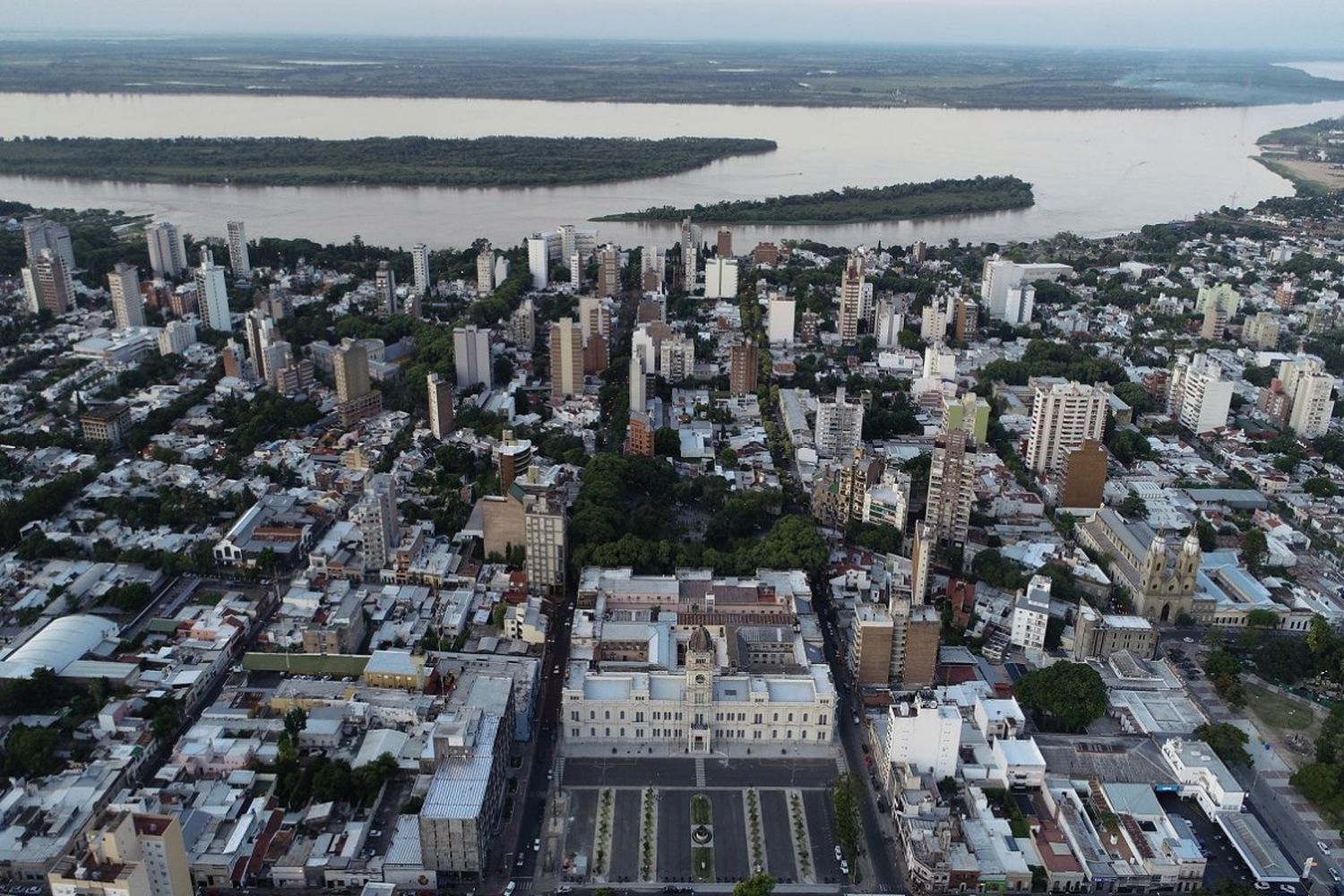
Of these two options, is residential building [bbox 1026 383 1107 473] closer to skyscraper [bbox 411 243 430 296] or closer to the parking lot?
the parking lot

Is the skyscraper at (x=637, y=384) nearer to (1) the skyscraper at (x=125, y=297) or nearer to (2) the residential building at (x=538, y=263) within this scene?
(2) the residential building at (x=538, y=263)

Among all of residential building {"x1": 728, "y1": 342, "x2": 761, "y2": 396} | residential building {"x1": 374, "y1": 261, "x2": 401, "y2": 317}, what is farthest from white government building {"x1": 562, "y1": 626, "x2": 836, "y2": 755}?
residential building {"x1": 374, "y1": 261, "x2": 401, "y2": 317}

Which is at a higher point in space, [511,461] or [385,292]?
[385,292]

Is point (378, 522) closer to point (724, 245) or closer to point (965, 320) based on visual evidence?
point (965, 320)

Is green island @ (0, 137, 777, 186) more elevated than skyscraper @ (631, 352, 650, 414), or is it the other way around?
green island @ (0, 137, 777, 186)

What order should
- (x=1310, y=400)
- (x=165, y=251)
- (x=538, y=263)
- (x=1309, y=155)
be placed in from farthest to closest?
(x=1309, y=155), (x=538, y=263), (x=165, y=251), (x=1310, y=400)

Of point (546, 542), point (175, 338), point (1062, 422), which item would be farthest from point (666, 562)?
point (175, 338)
